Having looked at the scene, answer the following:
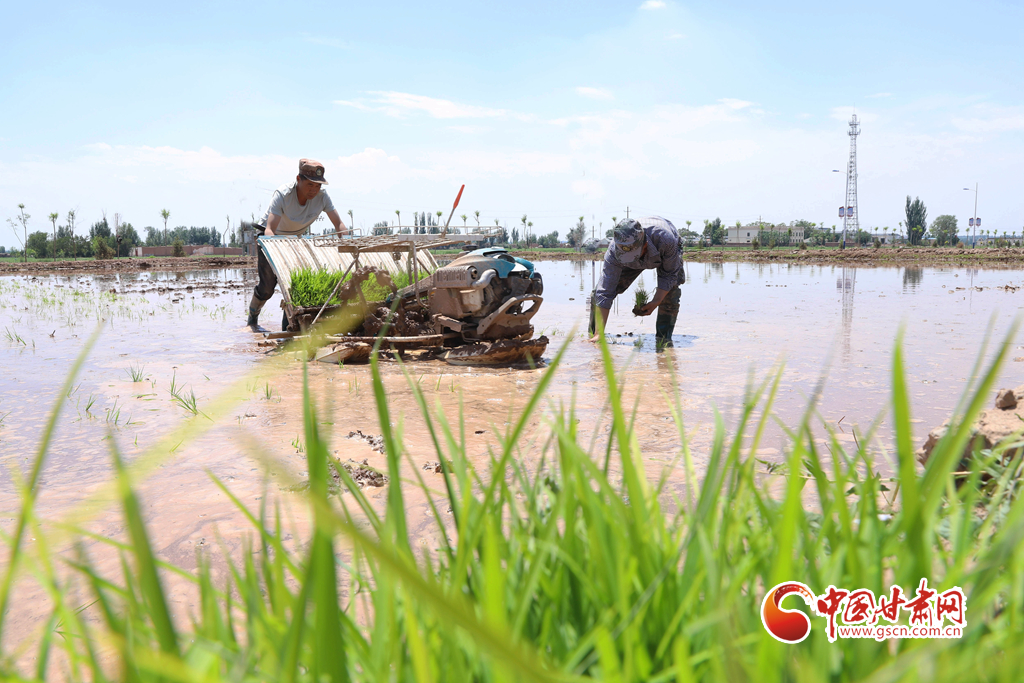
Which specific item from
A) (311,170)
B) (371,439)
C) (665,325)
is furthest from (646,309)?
(371,439)

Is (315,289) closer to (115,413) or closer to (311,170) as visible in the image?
(311,170)

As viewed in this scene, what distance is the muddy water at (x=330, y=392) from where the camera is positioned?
8.52ft

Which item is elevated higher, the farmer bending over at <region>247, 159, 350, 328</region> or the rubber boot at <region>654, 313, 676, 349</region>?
the farmer bending over at <region>247, 159, 350, 328</region>

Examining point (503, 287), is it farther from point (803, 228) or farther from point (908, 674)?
point (803, 228)

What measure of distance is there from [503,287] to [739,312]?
653 centimetres

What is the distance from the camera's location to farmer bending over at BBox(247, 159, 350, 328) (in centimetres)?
850

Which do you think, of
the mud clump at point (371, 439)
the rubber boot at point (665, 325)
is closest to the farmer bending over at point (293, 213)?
the rubber boot at point (665, 325)

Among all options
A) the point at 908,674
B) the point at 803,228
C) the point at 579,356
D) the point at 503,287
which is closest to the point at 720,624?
the point at 908,674

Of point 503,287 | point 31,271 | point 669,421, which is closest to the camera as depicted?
point 669,421

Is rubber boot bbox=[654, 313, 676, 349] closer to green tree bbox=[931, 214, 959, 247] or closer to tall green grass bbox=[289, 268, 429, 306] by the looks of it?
tall green grass bbox=[289, 268, 429, 306]

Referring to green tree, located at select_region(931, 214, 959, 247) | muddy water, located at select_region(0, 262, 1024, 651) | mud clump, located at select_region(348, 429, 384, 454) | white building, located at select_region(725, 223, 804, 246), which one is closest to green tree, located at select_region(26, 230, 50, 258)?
muddy water, located at select_region(0, 262, 1024, 651)

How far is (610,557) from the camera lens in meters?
0.87

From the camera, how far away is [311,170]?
815 cm

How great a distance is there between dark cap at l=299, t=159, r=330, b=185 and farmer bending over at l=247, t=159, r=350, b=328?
0.01 m
